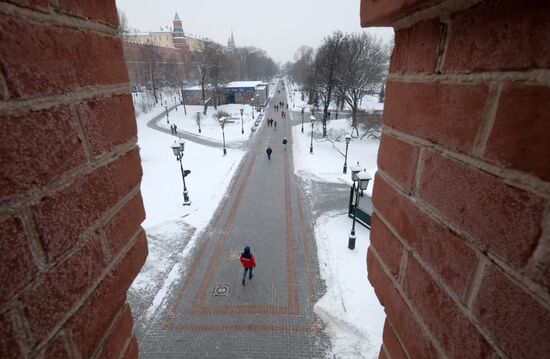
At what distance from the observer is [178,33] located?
318 feet

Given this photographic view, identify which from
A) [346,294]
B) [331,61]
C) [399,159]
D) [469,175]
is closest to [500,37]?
[469,175]

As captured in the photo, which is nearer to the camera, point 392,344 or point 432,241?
point 432,241

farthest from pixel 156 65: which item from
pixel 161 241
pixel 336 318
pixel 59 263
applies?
pixel 59 263

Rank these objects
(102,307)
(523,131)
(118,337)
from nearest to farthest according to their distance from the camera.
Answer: (523,131) → (102,307) → (118,337)

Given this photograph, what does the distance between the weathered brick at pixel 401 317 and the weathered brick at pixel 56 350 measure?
1303mm

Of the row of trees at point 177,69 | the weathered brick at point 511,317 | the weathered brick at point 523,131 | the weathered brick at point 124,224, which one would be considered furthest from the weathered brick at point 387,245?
the row of trees at point 177,69

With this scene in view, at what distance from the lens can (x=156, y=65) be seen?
5797cm

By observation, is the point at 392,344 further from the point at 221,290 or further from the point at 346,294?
the point at 221,290

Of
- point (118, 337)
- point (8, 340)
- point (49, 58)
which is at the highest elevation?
point (49, 58)

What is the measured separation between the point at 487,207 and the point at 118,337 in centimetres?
154

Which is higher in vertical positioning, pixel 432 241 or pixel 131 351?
pixel 432 241

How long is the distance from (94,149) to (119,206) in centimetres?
30

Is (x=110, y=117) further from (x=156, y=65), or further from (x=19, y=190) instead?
(x=156, y=65)

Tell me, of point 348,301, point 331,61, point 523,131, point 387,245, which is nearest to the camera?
point 523,131
